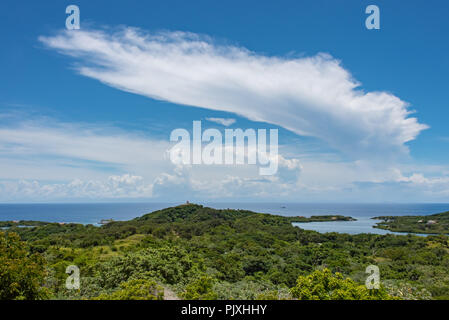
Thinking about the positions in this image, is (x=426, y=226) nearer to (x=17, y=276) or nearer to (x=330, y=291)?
(x=330, y=291)

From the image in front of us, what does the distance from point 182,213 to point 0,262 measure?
297 ft

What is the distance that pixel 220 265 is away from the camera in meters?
34.6

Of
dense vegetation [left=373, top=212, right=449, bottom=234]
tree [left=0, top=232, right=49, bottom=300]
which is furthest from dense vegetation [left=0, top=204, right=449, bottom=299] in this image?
dense vegetation [left=373, top=212, right=449, bottom=234]

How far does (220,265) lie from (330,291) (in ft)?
69.9

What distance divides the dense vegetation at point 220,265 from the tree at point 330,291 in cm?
5

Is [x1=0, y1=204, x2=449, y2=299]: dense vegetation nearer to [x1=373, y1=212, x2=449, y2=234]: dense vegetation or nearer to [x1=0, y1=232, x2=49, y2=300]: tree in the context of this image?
[x1=0, y1=232, x2=49, y2=300]: tree

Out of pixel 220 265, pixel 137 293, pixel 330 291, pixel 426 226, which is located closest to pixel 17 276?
pixel 137 293

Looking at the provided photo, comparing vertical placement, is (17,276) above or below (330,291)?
above

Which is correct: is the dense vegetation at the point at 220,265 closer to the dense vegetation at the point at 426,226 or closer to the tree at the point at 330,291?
the tree at the point at 330,291

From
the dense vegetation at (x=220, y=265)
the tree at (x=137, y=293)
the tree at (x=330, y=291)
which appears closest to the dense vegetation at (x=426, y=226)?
the dense vegetation at (x=220, y=265)

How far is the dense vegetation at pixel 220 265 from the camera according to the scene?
1377 cm
